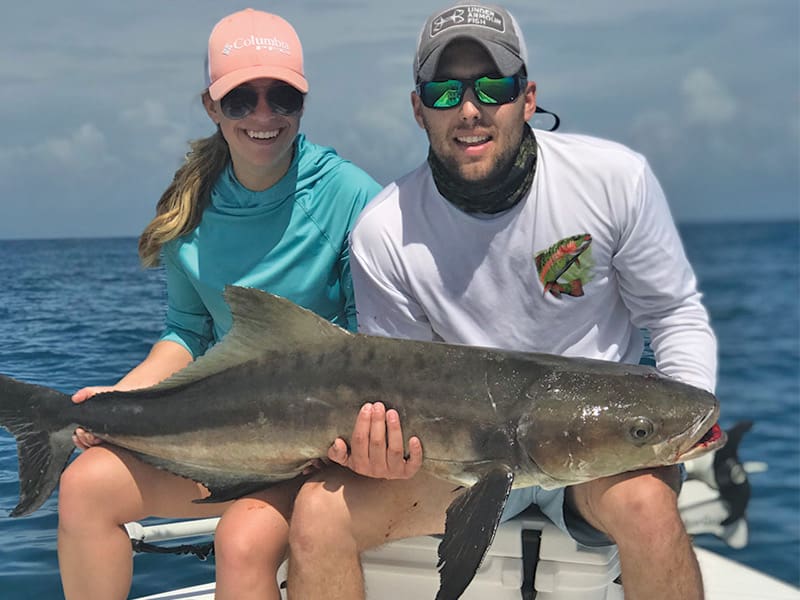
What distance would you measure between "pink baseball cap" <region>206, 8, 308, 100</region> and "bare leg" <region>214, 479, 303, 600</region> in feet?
5.02

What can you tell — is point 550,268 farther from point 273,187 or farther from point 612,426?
point 273,187

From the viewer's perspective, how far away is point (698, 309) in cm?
318

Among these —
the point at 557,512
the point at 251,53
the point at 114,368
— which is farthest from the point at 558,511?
the point at 114,368

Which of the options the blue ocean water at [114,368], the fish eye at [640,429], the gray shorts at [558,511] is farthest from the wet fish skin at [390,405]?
the blue ocean water at [114,368]

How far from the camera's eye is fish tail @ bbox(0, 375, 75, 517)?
344 centimetres

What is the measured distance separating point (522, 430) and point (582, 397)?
0.20 m

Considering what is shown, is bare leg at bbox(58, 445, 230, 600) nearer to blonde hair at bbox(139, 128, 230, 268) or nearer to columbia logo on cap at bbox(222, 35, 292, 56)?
blonde hair at bbox(139, 128, 230, 268)

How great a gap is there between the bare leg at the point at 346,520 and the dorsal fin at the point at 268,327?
0.43 m

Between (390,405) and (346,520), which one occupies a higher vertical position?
(390,405)

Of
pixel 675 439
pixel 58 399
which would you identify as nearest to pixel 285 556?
pixel 58 399

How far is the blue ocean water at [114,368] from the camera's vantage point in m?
5.01

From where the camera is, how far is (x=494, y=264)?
3.29 metres

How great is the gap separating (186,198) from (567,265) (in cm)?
160

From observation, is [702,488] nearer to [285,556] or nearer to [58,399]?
[285,556]
